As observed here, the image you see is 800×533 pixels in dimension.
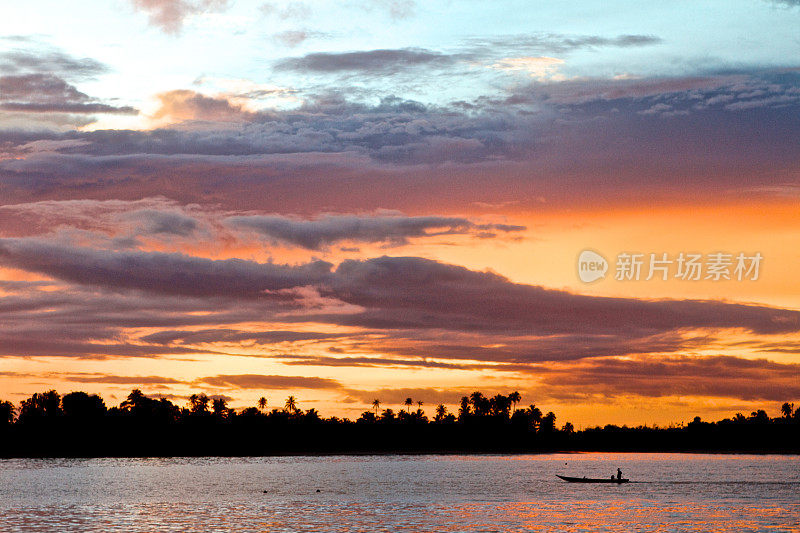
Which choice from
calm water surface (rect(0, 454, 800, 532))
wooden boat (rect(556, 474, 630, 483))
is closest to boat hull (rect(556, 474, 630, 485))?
wooden boat (rect(556, 474, 630, 483))

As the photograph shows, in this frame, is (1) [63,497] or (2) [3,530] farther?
(1) [63,497]

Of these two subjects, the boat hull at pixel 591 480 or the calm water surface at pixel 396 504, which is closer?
the calm water surface at pixel 396 504

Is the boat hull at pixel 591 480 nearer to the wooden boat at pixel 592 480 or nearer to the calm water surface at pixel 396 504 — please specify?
the wooden boat at pixel 592 480

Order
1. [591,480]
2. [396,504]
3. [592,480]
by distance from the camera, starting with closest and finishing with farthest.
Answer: [396,504], [592,480], [591,480]

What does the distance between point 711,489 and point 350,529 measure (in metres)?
68.5

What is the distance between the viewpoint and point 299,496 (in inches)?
4685

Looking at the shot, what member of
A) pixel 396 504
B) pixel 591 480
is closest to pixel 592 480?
pixel 591 480

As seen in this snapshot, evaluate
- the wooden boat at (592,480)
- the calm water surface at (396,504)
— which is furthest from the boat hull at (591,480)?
the calm water surface at (396,504)

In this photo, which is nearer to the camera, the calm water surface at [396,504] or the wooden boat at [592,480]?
the calm water surface at [396,504]

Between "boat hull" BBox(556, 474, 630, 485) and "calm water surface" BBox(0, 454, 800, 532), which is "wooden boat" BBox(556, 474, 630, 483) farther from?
"calm water surface" BBox(0, 454, 800, 532)

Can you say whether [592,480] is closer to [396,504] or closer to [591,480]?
[591,480]

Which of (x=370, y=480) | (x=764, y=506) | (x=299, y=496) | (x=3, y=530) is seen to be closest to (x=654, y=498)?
(x=764, y=506)

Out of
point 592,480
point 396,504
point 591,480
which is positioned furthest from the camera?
point 591,480

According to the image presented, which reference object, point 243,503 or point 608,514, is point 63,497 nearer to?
point 243,503
